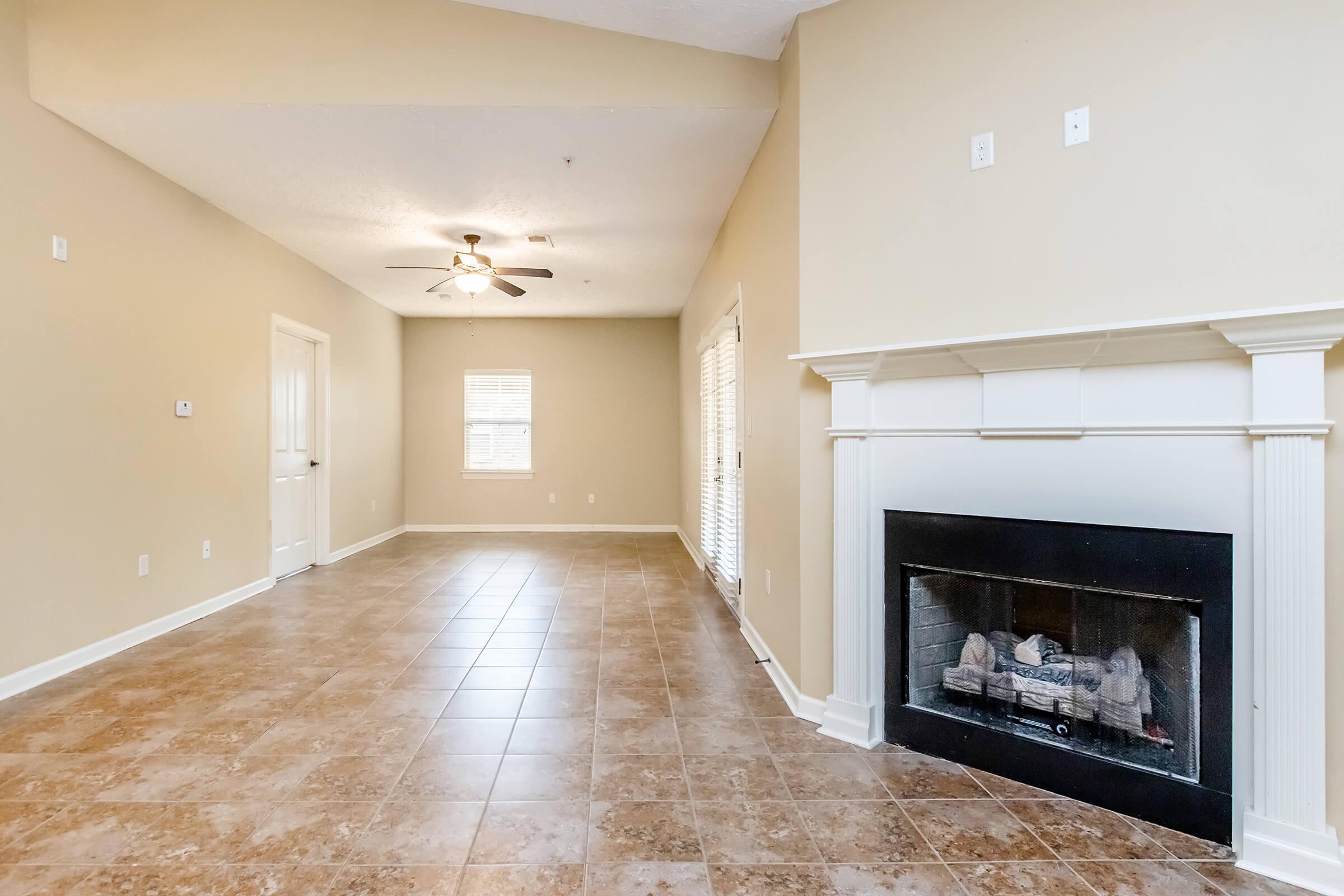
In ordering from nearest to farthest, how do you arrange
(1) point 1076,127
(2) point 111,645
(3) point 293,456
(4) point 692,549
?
1. (1) point 1076,127
2. (2) point 111,645
3. (3) point 293,456
4. (4) point 692,549

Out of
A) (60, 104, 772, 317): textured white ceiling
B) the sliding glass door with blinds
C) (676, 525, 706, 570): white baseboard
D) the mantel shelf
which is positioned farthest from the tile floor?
(60, 104, 772, 317): textured white ceiling

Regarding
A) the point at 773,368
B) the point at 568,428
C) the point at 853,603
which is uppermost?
the point at 773,368

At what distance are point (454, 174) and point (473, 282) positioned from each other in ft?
3.59

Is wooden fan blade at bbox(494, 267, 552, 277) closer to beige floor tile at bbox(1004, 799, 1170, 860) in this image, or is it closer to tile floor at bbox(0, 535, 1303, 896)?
tile floor at bbox(0, 535, 1303, 896)

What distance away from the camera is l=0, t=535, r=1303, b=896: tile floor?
1.54 metres

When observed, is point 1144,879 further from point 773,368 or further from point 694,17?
point 694,17

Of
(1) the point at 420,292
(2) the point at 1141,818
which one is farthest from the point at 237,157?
(2) the point at 1141,818

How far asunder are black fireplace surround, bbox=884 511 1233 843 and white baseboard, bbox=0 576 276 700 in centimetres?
377

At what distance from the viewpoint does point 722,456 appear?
15.1 feet

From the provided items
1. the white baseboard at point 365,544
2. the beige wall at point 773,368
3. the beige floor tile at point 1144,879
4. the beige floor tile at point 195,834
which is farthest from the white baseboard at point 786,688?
the white baseboard at point 365,544

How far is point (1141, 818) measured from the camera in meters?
1.75

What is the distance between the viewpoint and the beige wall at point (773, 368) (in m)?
2.60

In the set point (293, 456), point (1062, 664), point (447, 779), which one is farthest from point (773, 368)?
point (293, 456)

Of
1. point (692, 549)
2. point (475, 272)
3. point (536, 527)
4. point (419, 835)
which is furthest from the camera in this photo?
point (536, 527)
